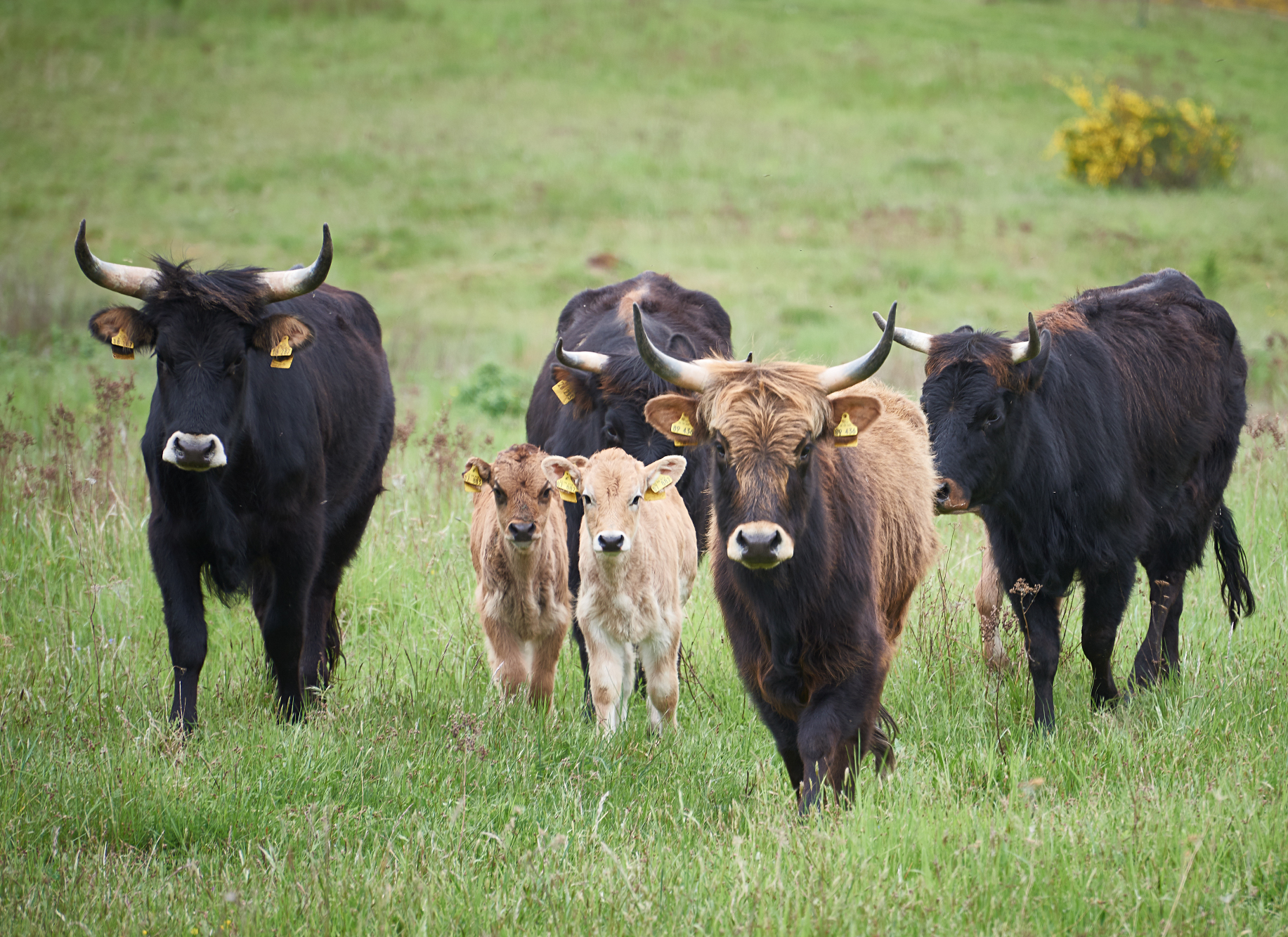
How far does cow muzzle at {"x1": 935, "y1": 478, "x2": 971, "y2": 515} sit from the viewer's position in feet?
18.8

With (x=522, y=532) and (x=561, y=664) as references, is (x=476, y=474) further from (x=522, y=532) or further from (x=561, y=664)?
(x=561, y=664)

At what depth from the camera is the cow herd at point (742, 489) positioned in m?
4.63

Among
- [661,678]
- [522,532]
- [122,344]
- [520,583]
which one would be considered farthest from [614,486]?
[122,344]

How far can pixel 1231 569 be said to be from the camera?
7.07m

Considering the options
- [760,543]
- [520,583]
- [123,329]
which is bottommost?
[520,583]

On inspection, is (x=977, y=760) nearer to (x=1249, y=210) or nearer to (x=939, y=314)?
(x=939, y=314)

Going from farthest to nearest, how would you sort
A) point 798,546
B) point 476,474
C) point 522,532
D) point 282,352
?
point 476,474
point 522,532
point 282,352
point 798,546

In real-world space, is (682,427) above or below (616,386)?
above

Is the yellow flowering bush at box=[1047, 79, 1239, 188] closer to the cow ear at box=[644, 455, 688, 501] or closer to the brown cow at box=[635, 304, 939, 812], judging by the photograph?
the cow ear at box=[644, 455, 688, 501]

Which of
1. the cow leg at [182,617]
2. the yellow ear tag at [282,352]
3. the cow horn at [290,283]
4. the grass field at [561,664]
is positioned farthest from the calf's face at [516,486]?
the cow leg at [182,617]

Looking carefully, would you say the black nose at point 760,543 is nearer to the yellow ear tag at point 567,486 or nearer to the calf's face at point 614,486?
the calf's face at point 614,486

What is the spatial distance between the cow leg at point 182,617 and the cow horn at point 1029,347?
419 cm

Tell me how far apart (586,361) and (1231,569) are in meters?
4.12

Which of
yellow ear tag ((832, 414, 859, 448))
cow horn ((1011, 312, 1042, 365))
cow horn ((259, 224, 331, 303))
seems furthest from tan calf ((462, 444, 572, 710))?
cow horn ((1011, 312, 1042, 365))
